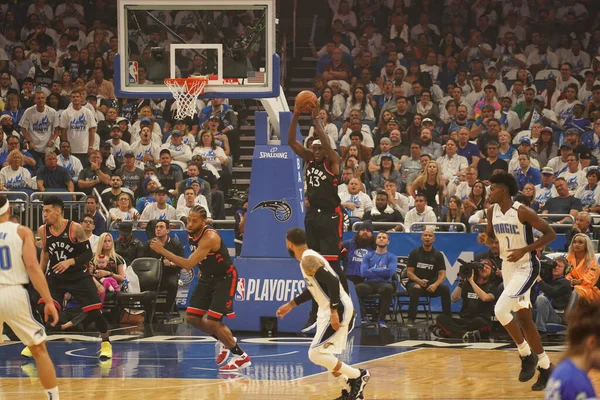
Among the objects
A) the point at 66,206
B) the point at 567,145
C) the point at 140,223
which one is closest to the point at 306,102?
the point at 140,223

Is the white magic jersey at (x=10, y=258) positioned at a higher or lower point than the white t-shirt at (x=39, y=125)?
lower

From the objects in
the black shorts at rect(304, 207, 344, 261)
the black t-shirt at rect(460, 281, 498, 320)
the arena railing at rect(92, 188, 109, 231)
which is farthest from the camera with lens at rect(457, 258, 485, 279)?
the arena railing at rect(92, 188, 109, 231)

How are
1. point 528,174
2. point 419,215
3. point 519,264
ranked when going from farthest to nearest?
point 528,174
point 419,215
point 519,264

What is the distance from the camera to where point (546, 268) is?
578 inches

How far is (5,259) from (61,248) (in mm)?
3802

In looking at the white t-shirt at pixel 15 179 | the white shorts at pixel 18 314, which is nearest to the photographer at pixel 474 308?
the white shorts at pixel 18 314

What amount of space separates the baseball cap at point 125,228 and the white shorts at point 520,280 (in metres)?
7.76

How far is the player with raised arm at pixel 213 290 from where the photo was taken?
463 inches

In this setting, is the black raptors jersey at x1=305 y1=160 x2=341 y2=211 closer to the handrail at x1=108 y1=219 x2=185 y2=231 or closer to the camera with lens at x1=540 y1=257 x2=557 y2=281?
the camera with lens at x1=540 y1=257 x2=557 y2=281

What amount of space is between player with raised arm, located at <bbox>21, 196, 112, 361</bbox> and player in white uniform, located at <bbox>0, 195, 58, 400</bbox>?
3.58 m

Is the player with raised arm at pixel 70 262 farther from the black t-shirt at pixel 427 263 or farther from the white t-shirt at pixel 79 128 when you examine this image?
the white t-shirt at pixel 79 128

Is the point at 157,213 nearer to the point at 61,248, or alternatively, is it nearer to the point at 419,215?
the point at 419,215

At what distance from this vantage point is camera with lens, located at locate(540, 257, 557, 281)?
14523 mm

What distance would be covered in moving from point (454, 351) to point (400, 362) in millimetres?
1235
